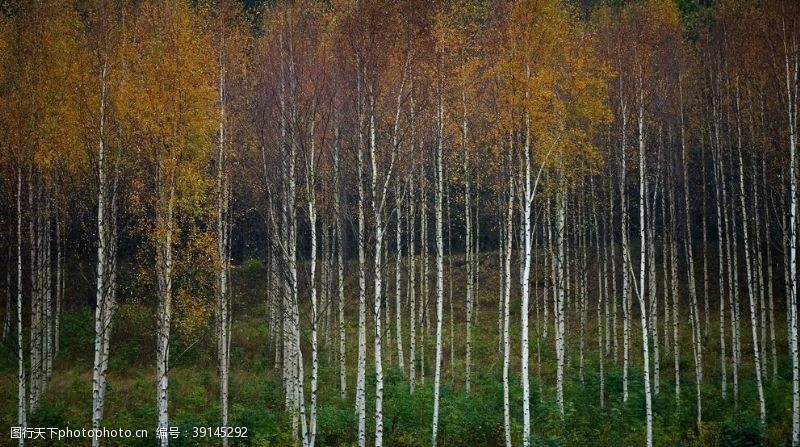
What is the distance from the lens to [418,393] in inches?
774

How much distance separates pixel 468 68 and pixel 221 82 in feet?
22.9

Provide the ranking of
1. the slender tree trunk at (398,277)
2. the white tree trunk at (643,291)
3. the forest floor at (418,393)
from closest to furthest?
the white tree trunk at (643,291)
the slender tree trunk at (398,277)
the forest floor at (418,393)

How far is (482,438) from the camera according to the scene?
670 inches

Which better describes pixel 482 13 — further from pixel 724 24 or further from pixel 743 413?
pixel 743 413

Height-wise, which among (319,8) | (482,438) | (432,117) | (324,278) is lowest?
(482,438)

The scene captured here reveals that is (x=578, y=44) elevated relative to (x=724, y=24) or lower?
lower

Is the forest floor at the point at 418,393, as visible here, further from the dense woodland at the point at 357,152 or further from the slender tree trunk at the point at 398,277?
the slender tree trunk at the point at 398,277

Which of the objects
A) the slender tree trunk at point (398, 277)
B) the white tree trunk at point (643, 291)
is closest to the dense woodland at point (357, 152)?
the white tree trunk at point (643, 291)

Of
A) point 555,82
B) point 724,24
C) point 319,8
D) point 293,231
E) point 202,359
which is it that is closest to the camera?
point 293,231

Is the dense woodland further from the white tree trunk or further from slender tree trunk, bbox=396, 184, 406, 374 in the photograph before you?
slender tree trunk, bbox=396, 184, 406, 374

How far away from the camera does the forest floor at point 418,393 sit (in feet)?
56.1

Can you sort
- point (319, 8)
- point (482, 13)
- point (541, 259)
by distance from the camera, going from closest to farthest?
point (319, 8), point (482, 13), point (541, 259)

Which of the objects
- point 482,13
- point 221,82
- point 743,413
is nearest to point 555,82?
point 482,13

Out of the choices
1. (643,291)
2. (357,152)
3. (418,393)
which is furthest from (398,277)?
(643,291)
